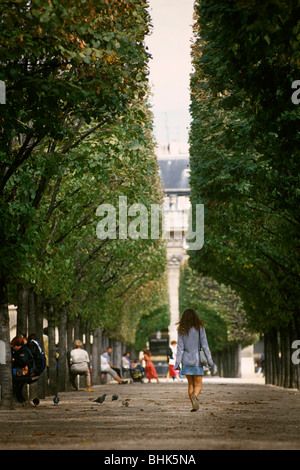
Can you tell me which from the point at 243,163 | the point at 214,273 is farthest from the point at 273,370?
the point at 243,163

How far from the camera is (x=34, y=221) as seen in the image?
63.1 feet

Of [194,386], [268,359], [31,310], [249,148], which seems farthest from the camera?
[268,359]

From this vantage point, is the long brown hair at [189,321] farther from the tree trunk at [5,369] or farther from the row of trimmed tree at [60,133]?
the tree trunk at [5,369]

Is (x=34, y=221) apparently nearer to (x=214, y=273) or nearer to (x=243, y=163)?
(x=243, y=163)

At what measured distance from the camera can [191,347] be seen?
18.2 m

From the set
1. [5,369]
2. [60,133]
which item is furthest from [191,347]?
[5,369]

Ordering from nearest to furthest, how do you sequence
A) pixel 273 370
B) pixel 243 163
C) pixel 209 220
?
pixel 243 163 → pixel 209 220 → pixel 273 370

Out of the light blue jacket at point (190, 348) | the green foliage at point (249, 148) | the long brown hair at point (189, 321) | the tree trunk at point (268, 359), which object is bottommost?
the tree trunk at point (268, 359)

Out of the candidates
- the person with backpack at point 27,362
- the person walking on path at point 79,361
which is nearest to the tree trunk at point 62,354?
the person walking on path at point 79,361

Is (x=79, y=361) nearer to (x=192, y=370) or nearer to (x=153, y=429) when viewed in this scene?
(x=192, y=370)

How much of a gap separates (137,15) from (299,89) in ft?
11.0

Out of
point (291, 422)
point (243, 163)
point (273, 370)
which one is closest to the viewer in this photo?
point (291, 422)

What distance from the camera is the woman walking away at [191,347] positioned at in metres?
18.0

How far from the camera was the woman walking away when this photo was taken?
18031mm
